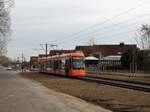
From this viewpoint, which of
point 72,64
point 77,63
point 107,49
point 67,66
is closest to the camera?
point 72,64

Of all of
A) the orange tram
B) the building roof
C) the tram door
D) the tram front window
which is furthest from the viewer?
the building roof

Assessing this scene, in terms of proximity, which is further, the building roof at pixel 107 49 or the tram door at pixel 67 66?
the building roof at pixel 107 49

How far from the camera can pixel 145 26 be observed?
8731 cm

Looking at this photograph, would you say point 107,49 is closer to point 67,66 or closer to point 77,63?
point 67,66

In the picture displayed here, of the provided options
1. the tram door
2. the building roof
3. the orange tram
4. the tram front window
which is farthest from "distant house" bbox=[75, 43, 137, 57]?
the tram front window

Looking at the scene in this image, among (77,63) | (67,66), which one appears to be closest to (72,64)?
(77,63)

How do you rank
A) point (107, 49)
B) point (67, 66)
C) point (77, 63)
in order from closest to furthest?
point (77, 63)
point (67, 66)
point (107, 49)

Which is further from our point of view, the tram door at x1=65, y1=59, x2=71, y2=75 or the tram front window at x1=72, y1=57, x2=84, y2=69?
the tram door at x1=65, y1=59, x2=71, y2=75

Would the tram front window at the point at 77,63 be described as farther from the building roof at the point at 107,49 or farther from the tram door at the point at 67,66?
the building roof at the point at 107,49

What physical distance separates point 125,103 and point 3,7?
116ft

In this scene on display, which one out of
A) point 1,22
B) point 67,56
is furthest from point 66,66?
point 1,22

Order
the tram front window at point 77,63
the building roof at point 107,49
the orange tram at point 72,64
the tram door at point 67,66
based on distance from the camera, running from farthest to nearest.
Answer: the building roof at point 107,49 → the tram door at point 67,66 → the tram front window at point 77,63 → the orange tram at point 72,64

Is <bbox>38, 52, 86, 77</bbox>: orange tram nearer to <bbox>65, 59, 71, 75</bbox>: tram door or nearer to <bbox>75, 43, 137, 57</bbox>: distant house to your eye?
<bbox>65, 59, 71, 75</bbox>: tram door

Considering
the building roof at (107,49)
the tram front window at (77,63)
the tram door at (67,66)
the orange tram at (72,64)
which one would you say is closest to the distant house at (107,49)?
the building roof at (107,49)
